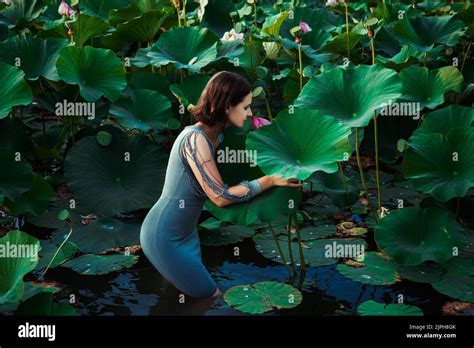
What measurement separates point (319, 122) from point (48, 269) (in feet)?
4.02

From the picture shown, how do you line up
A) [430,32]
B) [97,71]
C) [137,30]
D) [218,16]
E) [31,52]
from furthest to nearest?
1. [218,16]
2. [430,32]
3. [137,30]
4. [31,52]
5. [97,71]

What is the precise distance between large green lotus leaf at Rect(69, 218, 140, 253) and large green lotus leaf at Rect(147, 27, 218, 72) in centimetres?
90

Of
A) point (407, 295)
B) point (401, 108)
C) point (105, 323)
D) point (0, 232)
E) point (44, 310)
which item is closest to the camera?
point (44, 310)

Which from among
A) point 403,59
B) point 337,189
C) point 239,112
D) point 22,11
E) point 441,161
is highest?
point 22,11

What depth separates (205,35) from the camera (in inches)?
144

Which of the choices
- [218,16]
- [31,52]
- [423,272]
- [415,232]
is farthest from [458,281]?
[218,16]

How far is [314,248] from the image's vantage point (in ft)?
10.2

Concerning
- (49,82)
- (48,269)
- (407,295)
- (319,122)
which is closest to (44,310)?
(48,269)

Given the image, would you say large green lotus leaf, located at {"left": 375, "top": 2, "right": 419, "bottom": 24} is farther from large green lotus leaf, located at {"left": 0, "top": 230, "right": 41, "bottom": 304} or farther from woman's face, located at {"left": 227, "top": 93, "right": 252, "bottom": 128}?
large green lotus leaf, located at {"left": 0, "top": 230, "right": 41, "bottom": 304}

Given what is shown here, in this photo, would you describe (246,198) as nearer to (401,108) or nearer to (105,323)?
(105,323)

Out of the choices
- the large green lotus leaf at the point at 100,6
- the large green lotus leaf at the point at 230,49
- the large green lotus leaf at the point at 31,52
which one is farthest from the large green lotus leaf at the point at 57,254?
the large green lotus leaf at the point at 100,6

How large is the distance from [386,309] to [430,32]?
2100mm

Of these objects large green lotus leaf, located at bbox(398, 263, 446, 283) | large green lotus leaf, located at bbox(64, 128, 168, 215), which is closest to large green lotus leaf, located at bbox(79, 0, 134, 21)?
large green lotus leaf, located at bbox(64, 128, 168, 215)

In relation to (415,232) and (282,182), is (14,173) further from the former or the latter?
(415,232)
